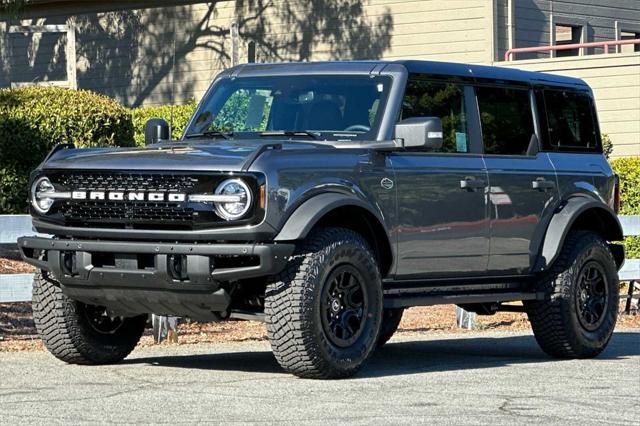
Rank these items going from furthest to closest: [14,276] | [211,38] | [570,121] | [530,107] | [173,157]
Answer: [211,38]
[570,121]
[530,107]
[14,276]
[173,157]

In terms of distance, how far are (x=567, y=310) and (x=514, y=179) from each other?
3.45ft

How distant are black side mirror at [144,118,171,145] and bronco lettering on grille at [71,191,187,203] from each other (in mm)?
1531

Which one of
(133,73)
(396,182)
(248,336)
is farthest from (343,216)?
(133,73)

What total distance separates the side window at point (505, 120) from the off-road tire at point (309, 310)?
6.97ft

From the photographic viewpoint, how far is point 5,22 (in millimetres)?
32906

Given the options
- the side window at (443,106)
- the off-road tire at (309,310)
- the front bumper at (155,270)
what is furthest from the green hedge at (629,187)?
the front bumper at (155,270)

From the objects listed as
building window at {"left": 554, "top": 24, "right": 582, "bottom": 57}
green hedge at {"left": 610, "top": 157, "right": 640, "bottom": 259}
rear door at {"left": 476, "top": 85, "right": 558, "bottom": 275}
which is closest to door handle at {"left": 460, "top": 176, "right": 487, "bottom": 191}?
rear door at {"left": 476, "top": 85, "right": 558, "bottom": 275}

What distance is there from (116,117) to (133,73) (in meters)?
14.8

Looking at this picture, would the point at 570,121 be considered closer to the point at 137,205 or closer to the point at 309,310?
the point at 309,310

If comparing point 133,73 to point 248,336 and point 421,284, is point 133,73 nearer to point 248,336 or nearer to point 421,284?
point 248,336

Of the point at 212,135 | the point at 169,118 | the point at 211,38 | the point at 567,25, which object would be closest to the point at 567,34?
the point at 567,25

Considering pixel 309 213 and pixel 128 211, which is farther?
pixel 128 211

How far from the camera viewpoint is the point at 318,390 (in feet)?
28.9

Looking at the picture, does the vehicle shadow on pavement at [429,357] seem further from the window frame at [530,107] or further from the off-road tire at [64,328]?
the window frame at [530,107]
